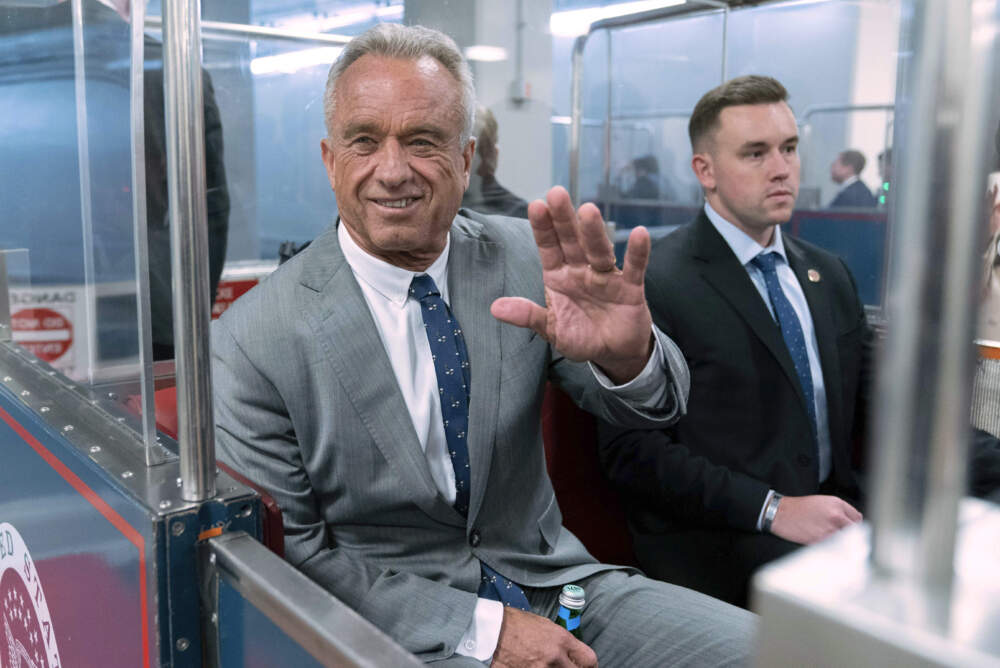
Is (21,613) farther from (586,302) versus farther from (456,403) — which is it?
(586,302)

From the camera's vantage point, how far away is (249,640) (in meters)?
1.02

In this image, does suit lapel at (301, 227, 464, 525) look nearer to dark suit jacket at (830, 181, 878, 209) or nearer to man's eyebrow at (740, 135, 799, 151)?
man's eyebrow at (740, 135, 799, 151)

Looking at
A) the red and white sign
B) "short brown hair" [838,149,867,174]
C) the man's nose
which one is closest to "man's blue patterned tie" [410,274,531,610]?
the man's nose

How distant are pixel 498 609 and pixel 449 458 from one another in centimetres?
24

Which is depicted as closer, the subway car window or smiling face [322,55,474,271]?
the subway car window

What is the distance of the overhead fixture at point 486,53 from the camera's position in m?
5.27

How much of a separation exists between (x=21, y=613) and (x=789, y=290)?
5.49 ft

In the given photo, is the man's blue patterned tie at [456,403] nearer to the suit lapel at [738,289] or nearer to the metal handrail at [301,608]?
the metal handrail at [301,608]

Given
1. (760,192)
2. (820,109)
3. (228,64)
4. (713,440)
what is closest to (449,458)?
(713,440)

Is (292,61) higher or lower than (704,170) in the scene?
higher

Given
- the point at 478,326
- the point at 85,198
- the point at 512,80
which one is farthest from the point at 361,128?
the point at 512,80

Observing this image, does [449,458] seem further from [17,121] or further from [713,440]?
[17,121]

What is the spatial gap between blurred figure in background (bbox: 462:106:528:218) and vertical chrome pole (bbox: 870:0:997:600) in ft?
11.6

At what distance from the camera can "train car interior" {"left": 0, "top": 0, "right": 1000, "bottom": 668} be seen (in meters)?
0.34
